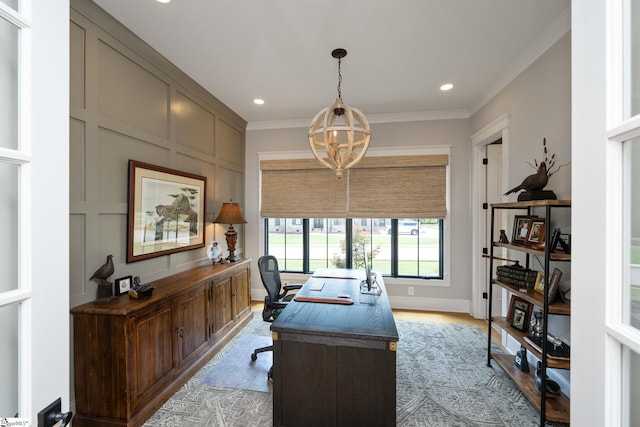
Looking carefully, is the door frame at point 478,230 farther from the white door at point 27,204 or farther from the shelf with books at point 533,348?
the white door at point 27,204

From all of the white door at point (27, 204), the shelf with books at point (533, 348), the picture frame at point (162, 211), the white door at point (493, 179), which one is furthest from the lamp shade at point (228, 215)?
the white door at point (493, 179)

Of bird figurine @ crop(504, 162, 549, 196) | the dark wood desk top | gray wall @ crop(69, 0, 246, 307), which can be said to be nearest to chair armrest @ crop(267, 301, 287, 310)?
the dark wood desk top

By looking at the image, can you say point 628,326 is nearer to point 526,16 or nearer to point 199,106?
point 526,16

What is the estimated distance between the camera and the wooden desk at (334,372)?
1.69m

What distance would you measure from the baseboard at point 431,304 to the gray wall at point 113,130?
299cm

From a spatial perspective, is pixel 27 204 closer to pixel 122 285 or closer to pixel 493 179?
pixel 122 285

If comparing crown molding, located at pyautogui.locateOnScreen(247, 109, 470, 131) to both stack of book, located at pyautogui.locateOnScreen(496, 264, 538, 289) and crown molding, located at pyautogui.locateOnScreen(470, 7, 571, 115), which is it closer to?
crown molding, located at pyautogui.locateOnScreen(470, 7, 571, 115)

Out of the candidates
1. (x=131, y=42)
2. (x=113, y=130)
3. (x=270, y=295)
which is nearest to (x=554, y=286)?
(x=270, y=295)

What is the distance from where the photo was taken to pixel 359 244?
443cm

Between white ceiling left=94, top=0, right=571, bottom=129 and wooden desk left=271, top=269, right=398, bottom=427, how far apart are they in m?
2.25

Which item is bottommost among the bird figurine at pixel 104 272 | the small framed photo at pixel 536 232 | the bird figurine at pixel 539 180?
the bird figurine at pixel 104 272

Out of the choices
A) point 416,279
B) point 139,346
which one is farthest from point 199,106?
point 416,279

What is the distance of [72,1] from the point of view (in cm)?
180

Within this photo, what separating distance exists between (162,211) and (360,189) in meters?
2.69
